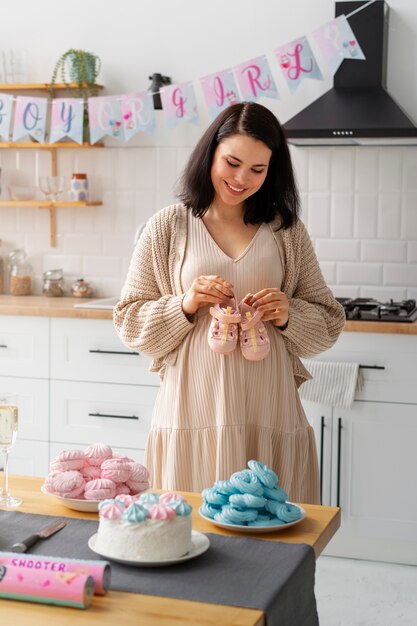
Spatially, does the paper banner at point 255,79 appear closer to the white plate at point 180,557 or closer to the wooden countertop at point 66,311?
the wooden countertop at point 66,311

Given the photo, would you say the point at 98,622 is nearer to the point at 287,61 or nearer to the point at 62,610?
the point at 62,610

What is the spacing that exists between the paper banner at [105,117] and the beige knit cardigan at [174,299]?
182 cm

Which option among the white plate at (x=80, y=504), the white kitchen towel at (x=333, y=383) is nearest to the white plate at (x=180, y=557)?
the white plate at (x=80, y=504)

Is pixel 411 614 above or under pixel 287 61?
under

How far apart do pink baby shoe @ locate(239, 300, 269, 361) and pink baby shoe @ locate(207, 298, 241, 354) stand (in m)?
0.02

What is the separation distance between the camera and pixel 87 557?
4.98 feet

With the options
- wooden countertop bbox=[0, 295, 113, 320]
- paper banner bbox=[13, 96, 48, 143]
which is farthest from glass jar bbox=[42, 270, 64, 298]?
paper banner bbox=[13, 96, 48, 143]

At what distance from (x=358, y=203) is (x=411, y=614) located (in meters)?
1.77

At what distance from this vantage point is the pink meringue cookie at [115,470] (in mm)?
1762

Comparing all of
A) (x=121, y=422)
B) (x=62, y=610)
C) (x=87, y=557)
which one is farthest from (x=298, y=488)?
(x=121, y=422)

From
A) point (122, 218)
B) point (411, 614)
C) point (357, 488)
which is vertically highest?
point (122, 218)

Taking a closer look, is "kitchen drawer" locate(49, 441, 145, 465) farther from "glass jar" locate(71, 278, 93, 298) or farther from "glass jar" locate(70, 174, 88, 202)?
"glass jar" locate(70, 174, 88, 202)

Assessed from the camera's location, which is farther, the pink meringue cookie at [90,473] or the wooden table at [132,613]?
the pink meringue cookie at [90,473]

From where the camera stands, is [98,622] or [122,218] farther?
[122,218]
